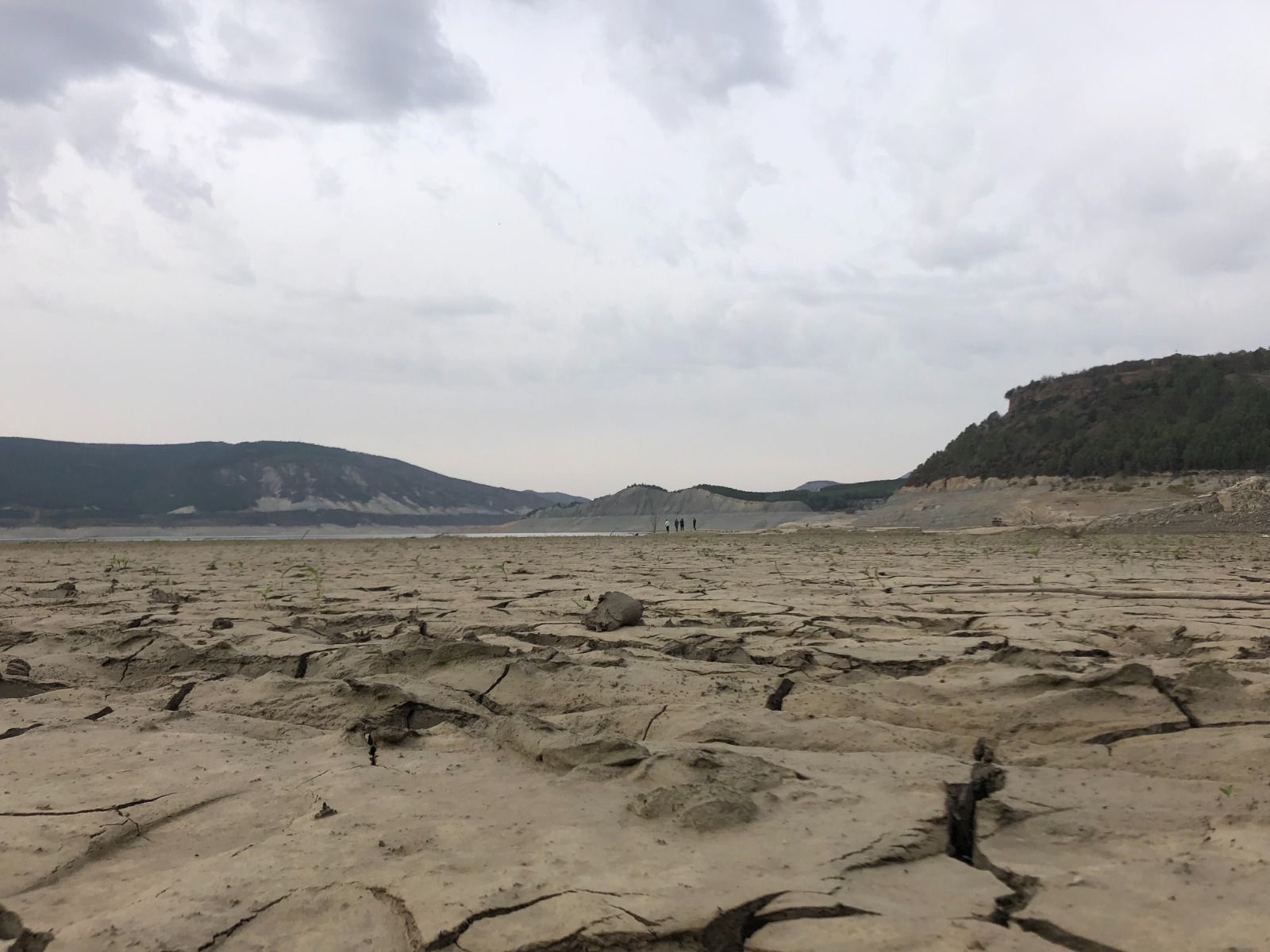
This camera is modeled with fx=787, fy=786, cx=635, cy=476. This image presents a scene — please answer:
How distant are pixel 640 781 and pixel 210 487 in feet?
251

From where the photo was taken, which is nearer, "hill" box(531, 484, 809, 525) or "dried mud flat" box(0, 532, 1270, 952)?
"dried mud flat" box(0, 532, 1270, 952)

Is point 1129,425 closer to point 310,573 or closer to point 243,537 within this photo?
point 310,573

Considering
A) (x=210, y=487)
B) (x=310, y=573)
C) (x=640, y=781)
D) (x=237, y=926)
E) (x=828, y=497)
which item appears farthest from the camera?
(x=210, y=487)

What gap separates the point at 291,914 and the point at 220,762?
107 centimetres

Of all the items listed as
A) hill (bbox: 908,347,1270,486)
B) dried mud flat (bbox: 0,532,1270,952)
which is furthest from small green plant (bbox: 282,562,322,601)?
hill (bbox: 908,347,1270,486)

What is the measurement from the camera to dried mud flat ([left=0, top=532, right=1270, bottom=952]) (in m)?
1.43

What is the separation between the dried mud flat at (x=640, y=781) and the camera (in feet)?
4.69

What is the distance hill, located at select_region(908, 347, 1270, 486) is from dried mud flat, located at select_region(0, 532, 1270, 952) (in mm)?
→ 26019

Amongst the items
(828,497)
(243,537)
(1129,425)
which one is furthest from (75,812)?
(828,497)

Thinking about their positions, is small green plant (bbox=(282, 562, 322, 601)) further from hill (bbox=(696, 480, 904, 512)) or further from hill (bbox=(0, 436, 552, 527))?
hill (bbox=(0, 436, 552, 527))

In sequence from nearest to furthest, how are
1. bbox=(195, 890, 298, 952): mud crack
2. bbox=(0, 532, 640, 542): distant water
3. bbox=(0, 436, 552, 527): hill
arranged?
1. bbox=(195, 890, 298, 952): mud crack
2. bbox=(0, 532, 640, 542): distant water
3. bbox=(0, 436, 552, 527): hill

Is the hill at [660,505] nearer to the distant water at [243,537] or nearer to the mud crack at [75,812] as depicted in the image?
the distant water at [243,537]

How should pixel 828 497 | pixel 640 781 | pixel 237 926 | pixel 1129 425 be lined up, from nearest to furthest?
pixel 237 926, pixel 640 781, pixel 1129 425, pixel 828 497

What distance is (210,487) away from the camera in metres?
68.9
